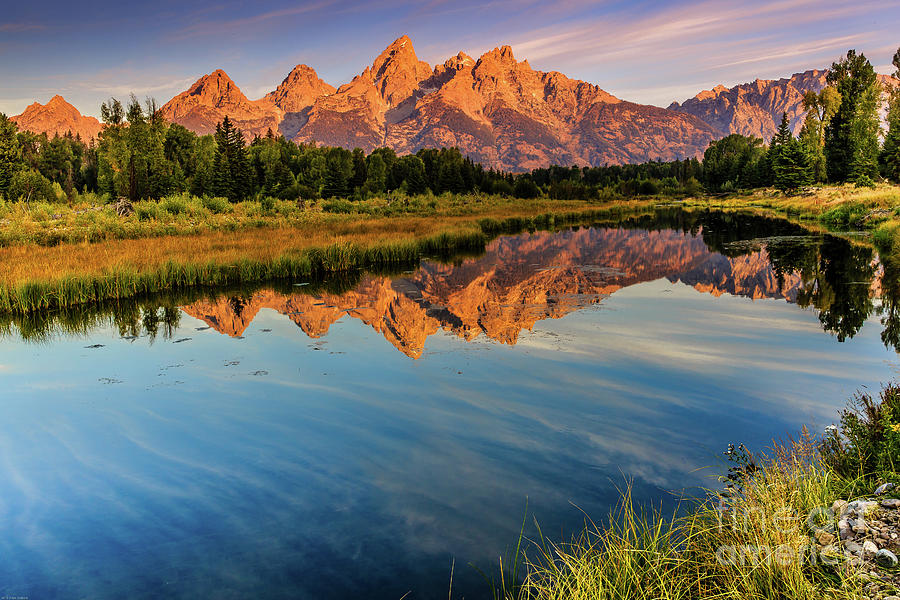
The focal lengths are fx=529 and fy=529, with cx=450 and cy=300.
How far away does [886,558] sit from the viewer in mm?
4348

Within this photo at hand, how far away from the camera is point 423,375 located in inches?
465

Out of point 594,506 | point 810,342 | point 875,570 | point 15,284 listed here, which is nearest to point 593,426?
point 594,506

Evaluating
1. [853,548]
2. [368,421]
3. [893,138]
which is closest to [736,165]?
[893,138]

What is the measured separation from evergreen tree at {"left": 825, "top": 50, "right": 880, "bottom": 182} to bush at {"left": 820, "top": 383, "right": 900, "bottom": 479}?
2899 inches

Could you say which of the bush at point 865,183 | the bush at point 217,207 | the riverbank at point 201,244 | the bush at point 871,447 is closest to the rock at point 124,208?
the riverbank at point 201,244

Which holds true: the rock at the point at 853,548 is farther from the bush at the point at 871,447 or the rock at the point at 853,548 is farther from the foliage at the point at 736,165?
the foliage at the point at 736,165

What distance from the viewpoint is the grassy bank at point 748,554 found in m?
4.25

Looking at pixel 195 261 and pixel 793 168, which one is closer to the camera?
pixel 195 261

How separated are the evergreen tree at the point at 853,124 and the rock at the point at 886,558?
76999mm

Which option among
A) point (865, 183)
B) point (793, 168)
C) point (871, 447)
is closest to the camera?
point (871, 447)

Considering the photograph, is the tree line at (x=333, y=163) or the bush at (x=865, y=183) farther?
the tree line at (x=333, y=163)

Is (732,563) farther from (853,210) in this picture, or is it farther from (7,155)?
(7,155)

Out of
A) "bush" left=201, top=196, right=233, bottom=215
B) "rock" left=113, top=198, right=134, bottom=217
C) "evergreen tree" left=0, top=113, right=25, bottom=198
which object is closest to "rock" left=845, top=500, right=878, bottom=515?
"rock" left=113, top=198, right=134, bottom=217

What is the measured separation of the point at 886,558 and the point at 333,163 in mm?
103024
